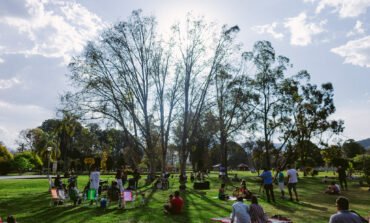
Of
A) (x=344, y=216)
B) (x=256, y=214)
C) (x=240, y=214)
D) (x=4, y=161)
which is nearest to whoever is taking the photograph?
(x=344, y=216)

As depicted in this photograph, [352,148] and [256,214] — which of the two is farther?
[352,148]

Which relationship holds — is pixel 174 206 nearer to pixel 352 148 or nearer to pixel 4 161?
pixel 4 161

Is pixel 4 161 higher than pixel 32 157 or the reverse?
the reverse

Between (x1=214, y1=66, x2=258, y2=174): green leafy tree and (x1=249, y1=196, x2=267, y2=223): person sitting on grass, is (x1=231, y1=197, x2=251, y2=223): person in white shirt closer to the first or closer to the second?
(x1=249, y1=196, x2=267, y2=223): person sitting on grass

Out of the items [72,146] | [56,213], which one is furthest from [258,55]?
[72,146]

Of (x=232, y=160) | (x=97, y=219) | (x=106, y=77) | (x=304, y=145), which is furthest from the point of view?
(x=232, y=160)

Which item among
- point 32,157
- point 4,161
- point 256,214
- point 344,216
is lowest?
point 256,214

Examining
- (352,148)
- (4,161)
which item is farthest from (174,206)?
(352,148)

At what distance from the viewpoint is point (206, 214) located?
45.4 ft

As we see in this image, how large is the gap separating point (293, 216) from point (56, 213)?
10.1 metres

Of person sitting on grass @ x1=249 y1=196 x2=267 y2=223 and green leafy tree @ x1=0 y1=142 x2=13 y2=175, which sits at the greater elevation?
green leafy tree @ x1=0 y1=142 x2=13 y2=175

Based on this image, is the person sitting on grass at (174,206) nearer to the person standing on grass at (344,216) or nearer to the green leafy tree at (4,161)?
the person standing on grass at (344,216)

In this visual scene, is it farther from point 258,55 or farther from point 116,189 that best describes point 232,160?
point 116,189

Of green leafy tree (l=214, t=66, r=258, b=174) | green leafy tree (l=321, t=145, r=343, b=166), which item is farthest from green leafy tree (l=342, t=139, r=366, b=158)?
green leafy tree (l=214, t=66, r=258, b=174)
